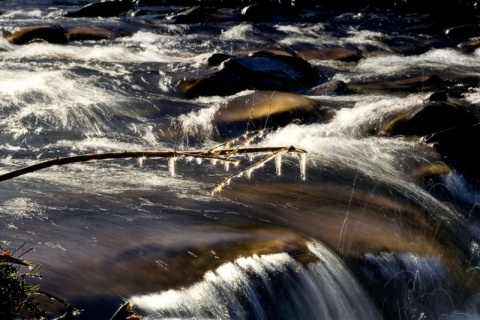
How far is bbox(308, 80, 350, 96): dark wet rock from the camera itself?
29.0 feet


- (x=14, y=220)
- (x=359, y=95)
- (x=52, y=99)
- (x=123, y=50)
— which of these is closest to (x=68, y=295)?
(x=14, y=220)

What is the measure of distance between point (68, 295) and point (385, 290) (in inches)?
81.0

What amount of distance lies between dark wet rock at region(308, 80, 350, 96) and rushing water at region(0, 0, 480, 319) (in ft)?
1.12

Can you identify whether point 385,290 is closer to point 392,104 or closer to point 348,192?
point 348,192

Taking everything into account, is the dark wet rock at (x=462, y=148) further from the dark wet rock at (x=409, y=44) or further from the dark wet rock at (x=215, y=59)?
the dark wet rock at (x=409, y=44)

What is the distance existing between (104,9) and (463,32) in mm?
8540

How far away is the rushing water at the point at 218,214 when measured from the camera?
3246 mm

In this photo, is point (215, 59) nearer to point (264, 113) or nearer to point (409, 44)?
point (264, 113)

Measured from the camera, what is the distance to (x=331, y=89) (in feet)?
29.2

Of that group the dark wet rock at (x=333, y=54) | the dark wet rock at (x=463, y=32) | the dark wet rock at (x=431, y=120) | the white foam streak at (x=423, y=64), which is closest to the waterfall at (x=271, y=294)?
the dark wet rock at (x=431, y=120)

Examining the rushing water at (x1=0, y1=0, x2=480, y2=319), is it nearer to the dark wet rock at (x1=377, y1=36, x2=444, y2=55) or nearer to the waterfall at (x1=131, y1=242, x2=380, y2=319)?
the waterfall at (x1=131, y1=242, x2=380, y2=319)

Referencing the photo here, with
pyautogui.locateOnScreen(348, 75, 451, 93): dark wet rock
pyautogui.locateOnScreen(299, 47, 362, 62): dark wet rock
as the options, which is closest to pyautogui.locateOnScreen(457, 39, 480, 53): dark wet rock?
pyautogui.locateOnScreen(299, 47, 362, 62): dark wet rock

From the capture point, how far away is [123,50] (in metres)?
11.4

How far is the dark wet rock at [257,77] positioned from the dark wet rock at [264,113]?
86 cm
